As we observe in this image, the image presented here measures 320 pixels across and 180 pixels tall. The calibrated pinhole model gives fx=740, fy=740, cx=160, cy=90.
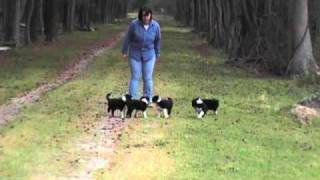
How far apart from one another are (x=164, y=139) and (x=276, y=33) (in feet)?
51.2

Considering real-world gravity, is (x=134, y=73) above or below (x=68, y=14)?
above

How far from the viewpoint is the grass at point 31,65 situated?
2091 cm

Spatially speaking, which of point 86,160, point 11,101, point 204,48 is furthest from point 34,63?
point 86,160

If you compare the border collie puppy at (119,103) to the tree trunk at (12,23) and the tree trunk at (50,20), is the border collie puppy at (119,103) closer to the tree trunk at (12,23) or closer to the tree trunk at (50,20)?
the tree trunk at (12,23)

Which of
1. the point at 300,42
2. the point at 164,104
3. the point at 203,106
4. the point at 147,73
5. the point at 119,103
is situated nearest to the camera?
the point at 119,103

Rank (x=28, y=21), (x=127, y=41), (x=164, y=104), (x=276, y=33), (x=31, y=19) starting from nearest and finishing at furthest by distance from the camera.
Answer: (x=164, y=104) < (x=127, y=41) < (x=276, y=33) < (x=28, y=21) < (x=31, y=19)

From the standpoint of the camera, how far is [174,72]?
82.4ft

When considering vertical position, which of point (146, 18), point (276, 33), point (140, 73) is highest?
point (146, 18)

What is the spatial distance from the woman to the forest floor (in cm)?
68

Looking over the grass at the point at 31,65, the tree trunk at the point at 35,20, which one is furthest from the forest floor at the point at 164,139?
the tree trunk at the point at 35,20

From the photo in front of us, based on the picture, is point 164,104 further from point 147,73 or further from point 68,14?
point 68,14

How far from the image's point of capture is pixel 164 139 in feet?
38.4

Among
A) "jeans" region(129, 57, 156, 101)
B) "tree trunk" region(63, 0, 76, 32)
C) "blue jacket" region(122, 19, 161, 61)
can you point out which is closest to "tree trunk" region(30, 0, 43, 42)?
"tree trunk" region(63, 0, 76, 32)

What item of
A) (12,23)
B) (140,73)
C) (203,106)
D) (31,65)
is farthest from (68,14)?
(203,106)
